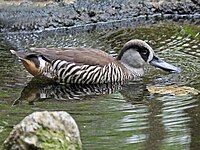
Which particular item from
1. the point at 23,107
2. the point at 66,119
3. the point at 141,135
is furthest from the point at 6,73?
the point at 66,119

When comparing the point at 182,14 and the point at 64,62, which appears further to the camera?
the point at 182,14

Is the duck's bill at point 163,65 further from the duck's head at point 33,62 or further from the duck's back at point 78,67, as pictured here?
the duck's head at point 33,62

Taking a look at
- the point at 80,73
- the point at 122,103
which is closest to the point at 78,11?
A: the point at 80,73

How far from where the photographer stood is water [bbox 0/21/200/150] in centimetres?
623

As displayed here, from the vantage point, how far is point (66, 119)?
4.95 m

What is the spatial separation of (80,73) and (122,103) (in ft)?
4.61

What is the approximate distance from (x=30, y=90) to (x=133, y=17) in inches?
223

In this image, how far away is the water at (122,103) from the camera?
6.23m

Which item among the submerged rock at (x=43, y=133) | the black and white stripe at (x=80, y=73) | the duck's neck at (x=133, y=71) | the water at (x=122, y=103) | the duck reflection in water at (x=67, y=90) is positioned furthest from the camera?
the duck's neck at (x=133, y=71)

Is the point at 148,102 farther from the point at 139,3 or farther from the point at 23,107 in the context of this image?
the point at 139,3

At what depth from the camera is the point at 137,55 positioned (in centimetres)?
957

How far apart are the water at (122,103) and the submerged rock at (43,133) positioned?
38.5 inches

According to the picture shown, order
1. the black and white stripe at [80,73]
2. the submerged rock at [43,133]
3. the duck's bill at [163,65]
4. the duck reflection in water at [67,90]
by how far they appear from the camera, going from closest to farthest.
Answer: the submerged rock at [43,133], the duck reflection in water at [67,90], the black and white stripe at [80,73], the duck's bill at [163,65]

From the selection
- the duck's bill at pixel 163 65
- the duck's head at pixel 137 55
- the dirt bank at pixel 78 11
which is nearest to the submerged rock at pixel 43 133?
the duck's bill at pixel 163 65
